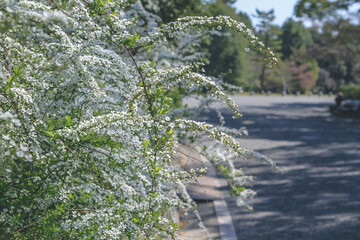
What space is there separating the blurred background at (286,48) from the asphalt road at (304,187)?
1.68m

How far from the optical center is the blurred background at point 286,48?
767cm

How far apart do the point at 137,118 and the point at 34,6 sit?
1.17 metres

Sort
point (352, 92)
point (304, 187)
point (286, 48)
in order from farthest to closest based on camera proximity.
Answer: point (286, 48), point (352, 92), point (304, 187)

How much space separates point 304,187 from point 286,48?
3571 centimetres

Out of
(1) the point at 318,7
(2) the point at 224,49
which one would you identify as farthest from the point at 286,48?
(2) the point at 224,49

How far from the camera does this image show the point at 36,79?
337 centimetres

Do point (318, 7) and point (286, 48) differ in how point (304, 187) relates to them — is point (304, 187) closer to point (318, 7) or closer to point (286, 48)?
point (318, 7)

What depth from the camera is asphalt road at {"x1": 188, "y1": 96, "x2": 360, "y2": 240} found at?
291 inches

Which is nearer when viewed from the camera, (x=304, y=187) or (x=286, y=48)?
(x=304, y=187)

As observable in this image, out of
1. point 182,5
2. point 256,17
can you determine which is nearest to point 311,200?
point 182,5

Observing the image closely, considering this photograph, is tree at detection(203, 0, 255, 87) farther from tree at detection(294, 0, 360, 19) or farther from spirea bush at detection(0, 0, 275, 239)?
tree at detection(294, 0, 360, 19)

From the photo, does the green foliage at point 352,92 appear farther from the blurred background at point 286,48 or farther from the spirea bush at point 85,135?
the spirea bush at point 85,135

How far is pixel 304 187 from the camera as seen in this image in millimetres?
10234

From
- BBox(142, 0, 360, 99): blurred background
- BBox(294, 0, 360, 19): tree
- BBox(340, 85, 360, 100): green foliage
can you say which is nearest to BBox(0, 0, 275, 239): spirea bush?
BBox(142, 0, 360, 99): blurred background
